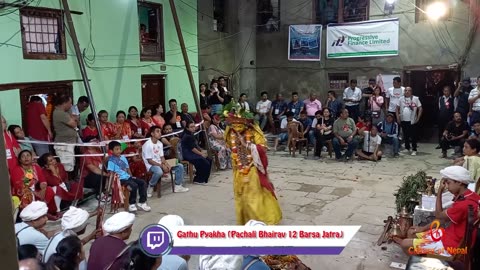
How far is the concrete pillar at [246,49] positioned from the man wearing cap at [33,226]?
38.4 feet

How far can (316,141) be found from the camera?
11.0 meters

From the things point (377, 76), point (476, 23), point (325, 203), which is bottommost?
point (325, 203)

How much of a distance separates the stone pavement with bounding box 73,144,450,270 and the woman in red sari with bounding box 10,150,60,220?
1284 millimetres

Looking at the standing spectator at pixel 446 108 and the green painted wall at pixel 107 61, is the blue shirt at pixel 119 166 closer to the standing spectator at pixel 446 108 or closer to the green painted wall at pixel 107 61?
the green painted wall at pixel 107 61

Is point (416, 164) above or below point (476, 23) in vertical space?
below

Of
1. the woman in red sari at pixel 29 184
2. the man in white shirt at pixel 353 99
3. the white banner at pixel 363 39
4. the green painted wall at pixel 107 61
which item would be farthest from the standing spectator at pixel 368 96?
the woman in red sari at pixel 29 184

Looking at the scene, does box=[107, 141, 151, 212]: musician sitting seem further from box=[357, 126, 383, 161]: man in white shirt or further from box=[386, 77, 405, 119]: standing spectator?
box=[386, 77, 405, 119]: standing spectator

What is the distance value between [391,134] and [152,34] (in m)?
6.64

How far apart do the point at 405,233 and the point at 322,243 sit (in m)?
2.57

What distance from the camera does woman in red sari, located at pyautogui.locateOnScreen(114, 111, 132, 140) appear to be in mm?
8531

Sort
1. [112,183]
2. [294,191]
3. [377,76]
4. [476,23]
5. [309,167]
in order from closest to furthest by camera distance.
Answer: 1. [112,183]
2. [294,191]
3. [309,167]
4. [476,23]
5. [377,76]

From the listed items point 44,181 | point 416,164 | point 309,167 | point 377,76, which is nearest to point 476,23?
point 377,76

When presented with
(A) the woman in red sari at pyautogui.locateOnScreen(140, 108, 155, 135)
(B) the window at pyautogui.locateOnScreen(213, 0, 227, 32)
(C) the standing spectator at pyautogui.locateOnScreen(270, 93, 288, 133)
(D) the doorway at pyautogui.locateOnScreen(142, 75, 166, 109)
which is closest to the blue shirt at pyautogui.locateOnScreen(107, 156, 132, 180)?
(A) the woman in red sari at pyautogui.locateOnScreen(140, 108, 155, 135)

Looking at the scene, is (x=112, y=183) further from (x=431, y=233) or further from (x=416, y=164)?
(x=416, y=164)
